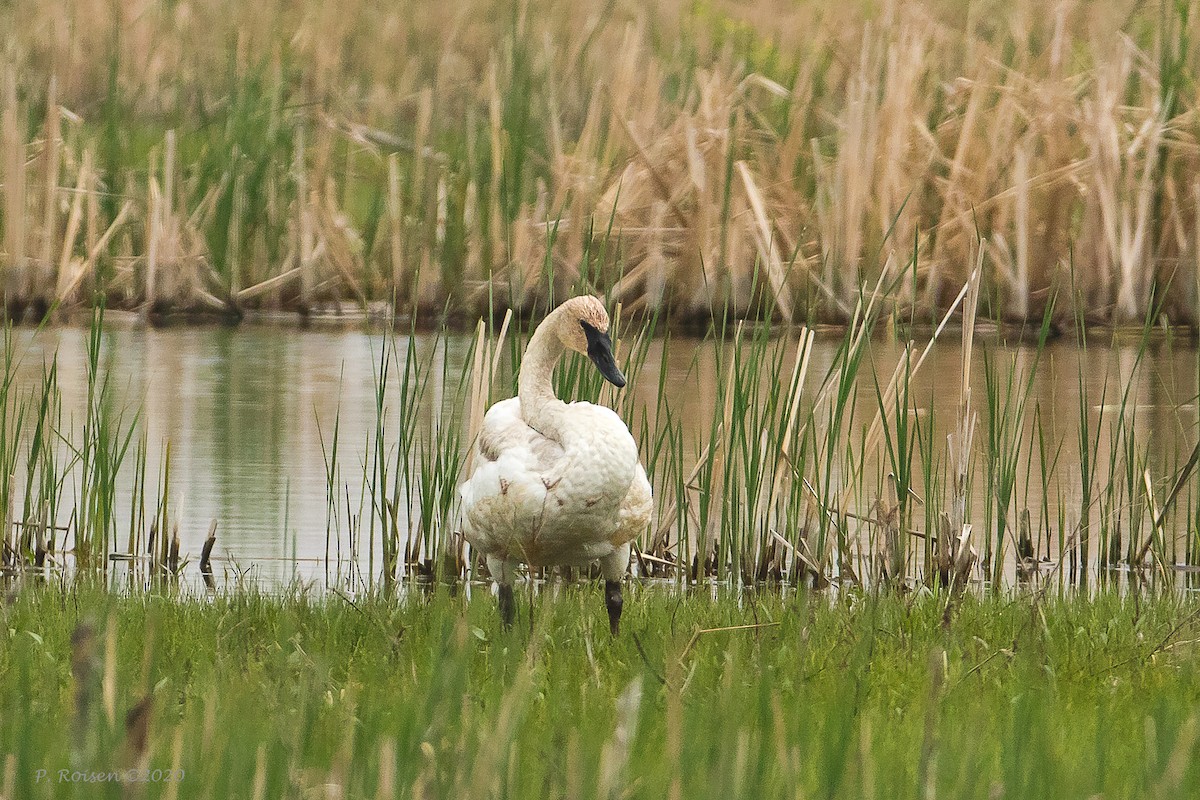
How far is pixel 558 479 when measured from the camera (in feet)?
14.9

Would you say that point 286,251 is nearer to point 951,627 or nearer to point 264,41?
point 264,41

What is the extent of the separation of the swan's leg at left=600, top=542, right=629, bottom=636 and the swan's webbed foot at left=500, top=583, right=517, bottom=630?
9.6 inches

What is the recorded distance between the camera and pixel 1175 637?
4441 millimetres

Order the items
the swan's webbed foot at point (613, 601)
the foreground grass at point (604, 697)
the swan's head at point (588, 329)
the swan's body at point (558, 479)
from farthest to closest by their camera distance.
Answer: the swan's head at point (588, 329), the swan's webbed foot at point (613, 601), the swan's body at point (558, 479), the foreground grass at point (604, 697)

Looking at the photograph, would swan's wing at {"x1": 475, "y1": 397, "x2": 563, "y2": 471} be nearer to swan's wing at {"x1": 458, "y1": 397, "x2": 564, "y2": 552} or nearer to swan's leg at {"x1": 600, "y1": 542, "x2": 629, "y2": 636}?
swan's wing at {"x1": 458, "y1": 397, "x2": 564, "y2": 552}

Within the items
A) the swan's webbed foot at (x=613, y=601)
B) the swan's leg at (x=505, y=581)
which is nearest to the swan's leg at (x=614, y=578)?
the swan's webbed foot at (x=613, y=601)

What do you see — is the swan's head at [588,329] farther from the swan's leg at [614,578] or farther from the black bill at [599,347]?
the swan's leg at [614,578]

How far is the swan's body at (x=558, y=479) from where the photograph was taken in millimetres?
4547

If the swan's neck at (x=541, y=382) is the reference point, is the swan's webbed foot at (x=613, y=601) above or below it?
below

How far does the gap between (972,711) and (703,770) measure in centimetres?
83

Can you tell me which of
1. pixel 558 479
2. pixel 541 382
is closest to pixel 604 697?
pixel 558 479

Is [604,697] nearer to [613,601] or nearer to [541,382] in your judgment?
[613,601]

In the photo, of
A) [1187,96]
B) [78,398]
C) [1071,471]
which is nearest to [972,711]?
[1071,471]

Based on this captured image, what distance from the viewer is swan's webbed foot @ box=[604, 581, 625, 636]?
15.3ft
